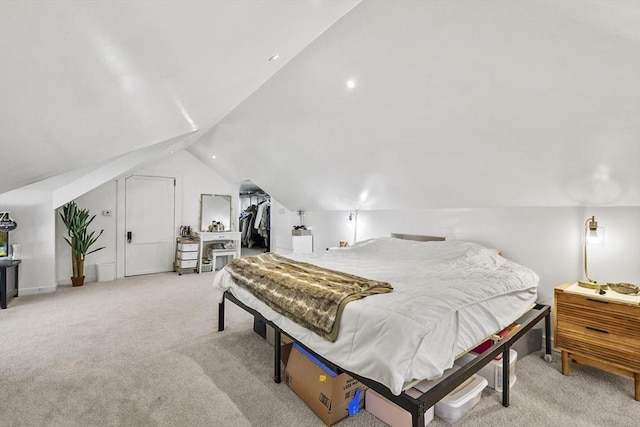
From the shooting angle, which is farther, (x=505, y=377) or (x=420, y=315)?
(x=505, y=377)

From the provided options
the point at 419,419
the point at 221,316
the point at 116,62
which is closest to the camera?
the point at 116,62

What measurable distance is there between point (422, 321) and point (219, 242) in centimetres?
600

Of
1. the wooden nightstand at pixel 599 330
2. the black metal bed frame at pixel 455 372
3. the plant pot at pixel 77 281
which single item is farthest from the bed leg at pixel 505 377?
the plant pot at pixel 77 281

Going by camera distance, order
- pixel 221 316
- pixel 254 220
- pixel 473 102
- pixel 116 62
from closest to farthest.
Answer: pixel 116 62 → pixel 473 102 → pixel 221 316 → pixel 254 220

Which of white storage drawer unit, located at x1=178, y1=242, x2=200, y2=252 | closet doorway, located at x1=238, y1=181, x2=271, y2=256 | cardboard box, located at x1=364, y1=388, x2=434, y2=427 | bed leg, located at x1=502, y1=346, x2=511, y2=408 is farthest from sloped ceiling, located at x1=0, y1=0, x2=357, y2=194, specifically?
closet doorway, located at x1=238, y1=181, x2=271, y2=256

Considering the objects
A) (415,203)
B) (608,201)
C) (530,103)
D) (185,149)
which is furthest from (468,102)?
(185,149)

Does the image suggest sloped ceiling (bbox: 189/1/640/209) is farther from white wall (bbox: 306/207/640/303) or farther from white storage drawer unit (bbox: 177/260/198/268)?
white storage drawer unit (bbox: 177/260/198/268)

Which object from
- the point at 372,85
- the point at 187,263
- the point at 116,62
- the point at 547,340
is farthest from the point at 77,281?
the point at 547,340

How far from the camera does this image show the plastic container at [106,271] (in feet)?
17.9

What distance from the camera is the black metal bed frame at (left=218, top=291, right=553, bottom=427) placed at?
58.0 inches

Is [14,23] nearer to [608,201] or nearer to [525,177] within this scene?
[525,177]

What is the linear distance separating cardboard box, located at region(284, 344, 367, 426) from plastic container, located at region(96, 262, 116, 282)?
16.2ft

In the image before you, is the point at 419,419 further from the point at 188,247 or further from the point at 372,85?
the point at 188,247

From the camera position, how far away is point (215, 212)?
22.6 ft
